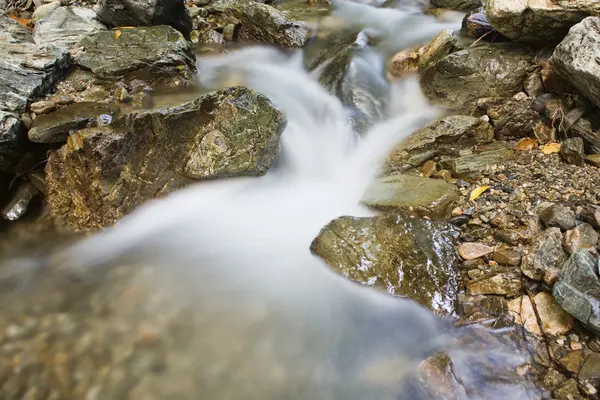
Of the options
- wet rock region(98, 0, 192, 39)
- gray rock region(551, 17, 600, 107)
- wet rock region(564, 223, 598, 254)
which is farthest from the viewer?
wet rock region(98, 0, 192, 39)

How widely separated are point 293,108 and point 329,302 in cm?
347

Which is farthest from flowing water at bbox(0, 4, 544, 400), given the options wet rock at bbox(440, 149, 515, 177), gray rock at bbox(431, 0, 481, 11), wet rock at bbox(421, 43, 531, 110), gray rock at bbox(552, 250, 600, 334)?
gray rock at bbox(431, 0, 481, 11)

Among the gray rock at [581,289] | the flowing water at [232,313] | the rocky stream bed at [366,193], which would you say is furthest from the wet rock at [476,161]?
the gray rock at [581,289]

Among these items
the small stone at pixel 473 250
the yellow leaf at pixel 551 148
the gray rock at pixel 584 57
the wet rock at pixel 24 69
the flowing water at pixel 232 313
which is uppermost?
the gray rock at pixel 584 57

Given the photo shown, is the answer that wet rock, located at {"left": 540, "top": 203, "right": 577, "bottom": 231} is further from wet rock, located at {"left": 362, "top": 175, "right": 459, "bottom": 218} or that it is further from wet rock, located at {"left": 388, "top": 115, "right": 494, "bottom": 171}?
wet rock, located at {"left": 388, "top": 115, "right": 494, "bottom": 171}

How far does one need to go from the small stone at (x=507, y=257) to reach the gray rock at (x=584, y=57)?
2101 mm

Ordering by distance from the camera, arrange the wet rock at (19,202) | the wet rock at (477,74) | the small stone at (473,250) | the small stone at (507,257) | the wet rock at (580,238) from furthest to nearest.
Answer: the wet rock at (477,74)
the wet rock at (19,202)
the small stone at (473,250)
the small stone at (507,257)
the wet rock at (580,238)

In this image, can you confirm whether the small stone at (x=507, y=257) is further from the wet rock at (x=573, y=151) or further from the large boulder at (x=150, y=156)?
the large boulder at (x=150, y=156)

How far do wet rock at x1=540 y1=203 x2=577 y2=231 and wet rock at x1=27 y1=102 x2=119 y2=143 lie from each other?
16.0ft

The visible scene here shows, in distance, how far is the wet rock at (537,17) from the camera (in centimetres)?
477

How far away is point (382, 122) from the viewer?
6.16m

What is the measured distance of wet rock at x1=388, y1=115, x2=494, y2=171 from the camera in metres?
5.07

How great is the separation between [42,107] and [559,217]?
5.75m

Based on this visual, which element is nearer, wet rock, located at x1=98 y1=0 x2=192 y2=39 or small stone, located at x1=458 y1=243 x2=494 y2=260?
small stone, located at x1=458 y1=243 x2=494 y2=260
